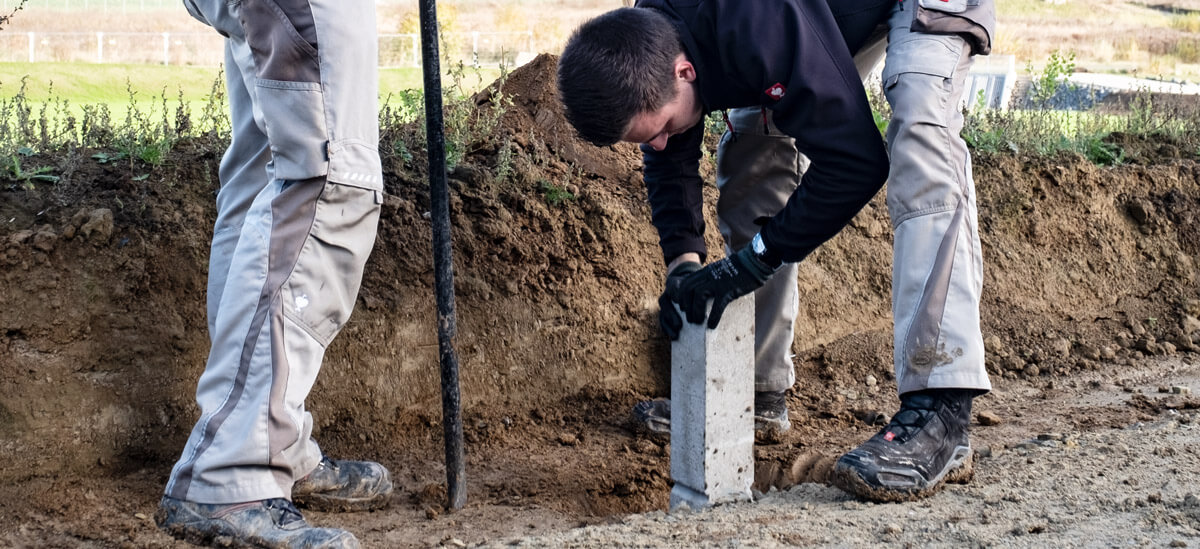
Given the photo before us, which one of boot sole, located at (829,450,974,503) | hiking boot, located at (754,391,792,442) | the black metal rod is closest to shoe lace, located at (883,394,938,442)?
boot sole, located at (829,450,974,503)

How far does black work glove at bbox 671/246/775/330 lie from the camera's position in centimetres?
260

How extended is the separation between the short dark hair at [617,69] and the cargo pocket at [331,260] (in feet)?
1.89

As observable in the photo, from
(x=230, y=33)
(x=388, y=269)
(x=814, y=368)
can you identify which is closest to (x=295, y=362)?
(x=230, y=33)

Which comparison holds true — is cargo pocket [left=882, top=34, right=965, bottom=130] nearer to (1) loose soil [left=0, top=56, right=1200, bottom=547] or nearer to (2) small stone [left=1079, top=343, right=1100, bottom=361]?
(1) loose soil [left=0, top=56, right=1200, bottom=547]

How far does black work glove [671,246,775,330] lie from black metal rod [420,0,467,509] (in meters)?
0.68

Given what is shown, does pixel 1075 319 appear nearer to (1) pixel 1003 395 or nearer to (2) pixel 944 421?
(1) pixel 1003 395

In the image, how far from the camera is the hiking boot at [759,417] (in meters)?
3.56

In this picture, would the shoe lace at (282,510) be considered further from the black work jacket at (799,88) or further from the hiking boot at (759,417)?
the hiking boot at (759,417)

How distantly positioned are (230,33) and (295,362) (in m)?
0.85

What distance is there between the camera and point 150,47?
23594 mm

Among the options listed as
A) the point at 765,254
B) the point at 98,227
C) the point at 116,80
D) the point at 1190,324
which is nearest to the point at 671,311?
the point at 765,254

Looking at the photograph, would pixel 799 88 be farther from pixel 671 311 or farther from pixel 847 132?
pixel 671 311

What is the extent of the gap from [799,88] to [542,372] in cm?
184

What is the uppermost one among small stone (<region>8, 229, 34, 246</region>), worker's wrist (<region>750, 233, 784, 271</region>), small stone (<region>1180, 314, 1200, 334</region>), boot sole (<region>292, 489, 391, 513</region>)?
small stone (<region>8, 229, 34, 246</region>)
